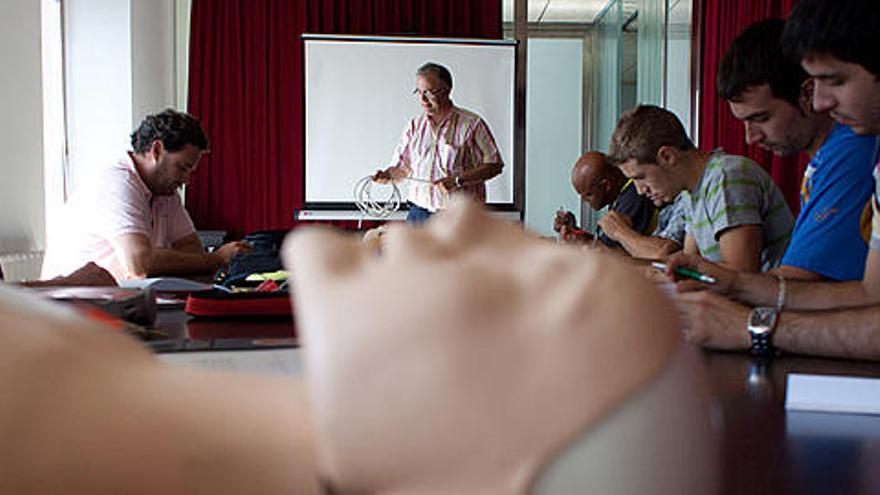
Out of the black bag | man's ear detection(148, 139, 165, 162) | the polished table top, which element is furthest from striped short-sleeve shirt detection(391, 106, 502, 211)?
the polished table top

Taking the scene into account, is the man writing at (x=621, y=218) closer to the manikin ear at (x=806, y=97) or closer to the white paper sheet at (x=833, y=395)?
the manikin ear at (x=806, y=97)

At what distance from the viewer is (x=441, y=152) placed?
14.2 ft

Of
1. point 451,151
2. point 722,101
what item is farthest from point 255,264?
point 722,101

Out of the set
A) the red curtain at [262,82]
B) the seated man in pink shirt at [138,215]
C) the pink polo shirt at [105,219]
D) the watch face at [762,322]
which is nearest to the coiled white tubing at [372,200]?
the red curtain at [262,82]

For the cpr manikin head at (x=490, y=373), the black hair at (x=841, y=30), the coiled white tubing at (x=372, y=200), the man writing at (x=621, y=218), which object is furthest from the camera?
the coiled white tubing at (x=372, y=200)

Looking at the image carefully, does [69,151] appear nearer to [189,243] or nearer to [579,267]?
[189,243]

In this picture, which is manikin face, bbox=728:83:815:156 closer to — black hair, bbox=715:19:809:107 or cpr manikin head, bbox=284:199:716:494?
black hair, bbox=715:19:809:107

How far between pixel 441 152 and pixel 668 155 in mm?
2431

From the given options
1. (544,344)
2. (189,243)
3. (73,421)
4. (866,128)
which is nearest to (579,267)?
(544,344)

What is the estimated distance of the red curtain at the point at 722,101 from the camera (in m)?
4.37

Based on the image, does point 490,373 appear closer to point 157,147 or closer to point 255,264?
point 255,264

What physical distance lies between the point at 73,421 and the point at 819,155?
1.63 metres

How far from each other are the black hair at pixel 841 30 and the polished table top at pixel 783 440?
0.65 m

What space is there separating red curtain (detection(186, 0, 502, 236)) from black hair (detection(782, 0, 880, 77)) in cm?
426
